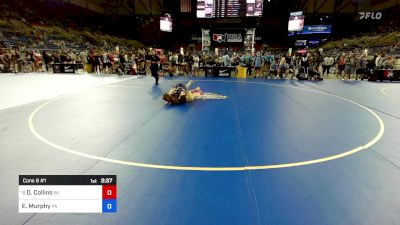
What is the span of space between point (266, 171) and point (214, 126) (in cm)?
266

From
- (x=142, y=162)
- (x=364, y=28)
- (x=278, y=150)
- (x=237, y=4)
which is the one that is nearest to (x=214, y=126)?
(x=278, y=150)

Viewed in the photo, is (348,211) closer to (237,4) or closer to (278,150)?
(278,150)

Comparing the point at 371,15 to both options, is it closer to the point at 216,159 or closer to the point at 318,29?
the point at 318,29

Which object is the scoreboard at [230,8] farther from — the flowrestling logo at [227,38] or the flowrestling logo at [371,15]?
the flowrestling logo at [371,15]

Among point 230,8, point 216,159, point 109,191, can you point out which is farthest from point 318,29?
point 109,191

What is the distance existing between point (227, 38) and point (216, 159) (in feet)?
101

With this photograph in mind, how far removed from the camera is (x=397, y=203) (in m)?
3.37

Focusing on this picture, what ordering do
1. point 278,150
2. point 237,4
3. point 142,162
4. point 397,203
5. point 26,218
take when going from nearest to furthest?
point 26,218, point 397,203, point 142,162, point 278,150, point 237,4
